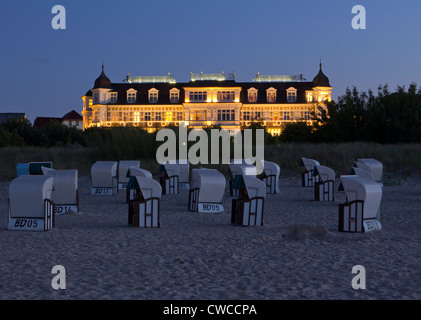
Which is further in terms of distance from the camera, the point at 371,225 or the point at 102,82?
the point at 102,82

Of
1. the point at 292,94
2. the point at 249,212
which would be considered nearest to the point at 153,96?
the point at 292,94

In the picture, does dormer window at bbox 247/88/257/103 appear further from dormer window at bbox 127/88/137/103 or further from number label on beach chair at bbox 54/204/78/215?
number label on beach chair at bbox 54/204/78/215

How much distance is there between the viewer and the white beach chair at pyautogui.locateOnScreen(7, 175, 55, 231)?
11.3 meters

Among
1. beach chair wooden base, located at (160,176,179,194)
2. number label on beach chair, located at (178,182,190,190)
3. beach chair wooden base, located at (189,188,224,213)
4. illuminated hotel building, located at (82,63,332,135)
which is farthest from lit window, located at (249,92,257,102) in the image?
beach chair wooden base, located at (189,188,224,213)

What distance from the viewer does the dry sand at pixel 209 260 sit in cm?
662

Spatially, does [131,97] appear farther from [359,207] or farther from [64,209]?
[359,207]

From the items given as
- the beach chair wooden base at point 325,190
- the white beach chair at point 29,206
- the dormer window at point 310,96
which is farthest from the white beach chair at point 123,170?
the dormer window at point 310,96

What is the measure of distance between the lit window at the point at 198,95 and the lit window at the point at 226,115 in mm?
2436

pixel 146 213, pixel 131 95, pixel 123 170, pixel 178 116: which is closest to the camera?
pixel 146 213

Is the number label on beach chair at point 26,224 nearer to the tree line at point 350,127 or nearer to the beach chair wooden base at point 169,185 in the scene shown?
the beach chair wooden base at point 169,185

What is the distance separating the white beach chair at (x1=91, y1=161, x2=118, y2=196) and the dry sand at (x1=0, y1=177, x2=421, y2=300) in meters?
7.04

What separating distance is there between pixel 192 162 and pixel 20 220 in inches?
768

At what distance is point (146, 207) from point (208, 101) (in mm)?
57362

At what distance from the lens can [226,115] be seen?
227 feet
